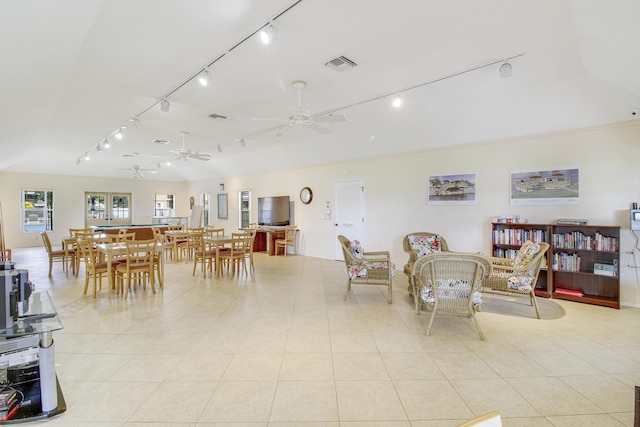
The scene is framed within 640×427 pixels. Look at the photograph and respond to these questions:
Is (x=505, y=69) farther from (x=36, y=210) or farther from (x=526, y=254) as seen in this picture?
(x=36, y=210)

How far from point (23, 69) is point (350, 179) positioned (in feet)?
19.4

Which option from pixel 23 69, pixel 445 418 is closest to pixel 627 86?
pixel 445 418

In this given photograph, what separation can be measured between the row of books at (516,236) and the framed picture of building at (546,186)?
50 centimetres

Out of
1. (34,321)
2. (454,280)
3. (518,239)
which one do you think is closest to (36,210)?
(34,321)

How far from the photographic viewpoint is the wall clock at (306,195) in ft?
27.6

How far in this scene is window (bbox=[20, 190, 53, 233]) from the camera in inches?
401

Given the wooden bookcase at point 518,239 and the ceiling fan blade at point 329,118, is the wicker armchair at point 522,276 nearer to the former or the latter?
the wooden bookcase at point 518,239

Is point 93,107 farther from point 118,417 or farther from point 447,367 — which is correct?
point 447,367

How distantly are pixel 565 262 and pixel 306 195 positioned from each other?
230 inches

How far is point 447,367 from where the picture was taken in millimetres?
2656

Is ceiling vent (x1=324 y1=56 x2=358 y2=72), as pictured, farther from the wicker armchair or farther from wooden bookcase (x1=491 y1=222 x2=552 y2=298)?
wooden bookcase (x1=491 y1=222 x2=552 y2=298)

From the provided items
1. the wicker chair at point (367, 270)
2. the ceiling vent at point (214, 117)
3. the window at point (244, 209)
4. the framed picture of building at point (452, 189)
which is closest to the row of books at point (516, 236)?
the framed picture of building at point (452, 189)

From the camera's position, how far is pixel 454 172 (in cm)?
580

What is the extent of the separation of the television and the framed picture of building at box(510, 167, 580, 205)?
19.0 ft
